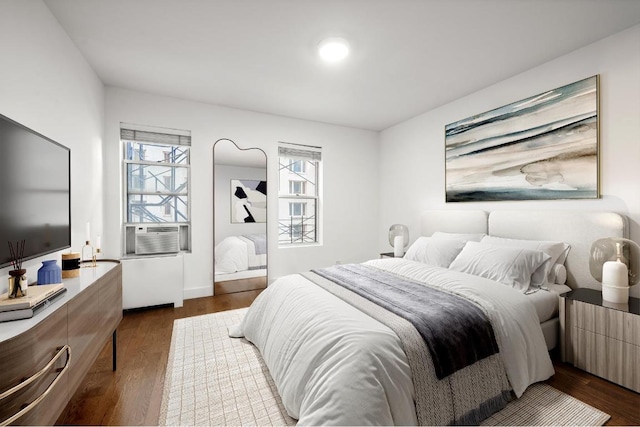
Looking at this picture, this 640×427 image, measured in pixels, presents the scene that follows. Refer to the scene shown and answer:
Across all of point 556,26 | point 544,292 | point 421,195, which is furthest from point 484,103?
point 544,292

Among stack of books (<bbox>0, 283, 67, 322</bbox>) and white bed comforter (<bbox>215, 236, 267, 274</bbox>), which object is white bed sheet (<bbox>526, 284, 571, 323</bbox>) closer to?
stack of books (<bbox>0, 283, 67, 322</bbox>)

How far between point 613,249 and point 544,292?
606 mm

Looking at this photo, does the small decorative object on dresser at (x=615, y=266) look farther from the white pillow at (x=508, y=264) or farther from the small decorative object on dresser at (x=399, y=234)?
the small decorative object on dresser at (x=399, y=234)

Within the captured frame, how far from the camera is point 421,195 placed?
4.08 meters

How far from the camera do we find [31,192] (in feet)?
4.96

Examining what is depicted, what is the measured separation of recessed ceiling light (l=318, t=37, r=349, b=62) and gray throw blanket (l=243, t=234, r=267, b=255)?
2.53m

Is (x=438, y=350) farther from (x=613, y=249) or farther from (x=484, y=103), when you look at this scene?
(x=484, y=103)

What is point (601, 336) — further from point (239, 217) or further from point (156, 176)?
point (156, 176)

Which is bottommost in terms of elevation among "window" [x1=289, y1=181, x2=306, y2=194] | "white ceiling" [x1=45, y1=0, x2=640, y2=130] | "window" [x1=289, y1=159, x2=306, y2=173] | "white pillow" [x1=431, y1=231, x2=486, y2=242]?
"white pillow" [x1=431, y1=231, x2=486, y2=242]

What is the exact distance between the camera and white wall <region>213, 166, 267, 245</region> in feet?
12.4

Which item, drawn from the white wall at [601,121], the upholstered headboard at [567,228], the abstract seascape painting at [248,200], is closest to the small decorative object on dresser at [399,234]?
the white wall at [601,121]

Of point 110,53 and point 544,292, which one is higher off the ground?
point 110,53

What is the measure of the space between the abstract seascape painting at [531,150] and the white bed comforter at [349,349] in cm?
131

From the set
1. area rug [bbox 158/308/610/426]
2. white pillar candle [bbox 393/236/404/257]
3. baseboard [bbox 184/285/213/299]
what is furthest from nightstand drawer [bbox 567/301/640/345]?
baseboard [bbox 184/285/213/299]
